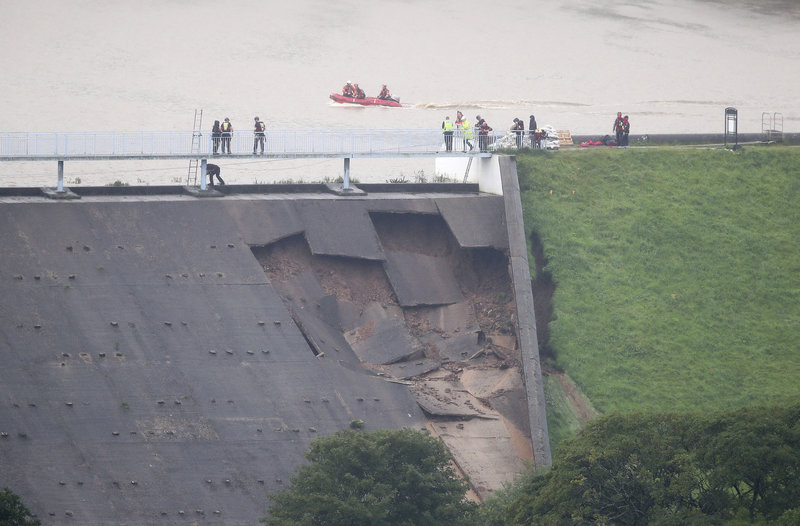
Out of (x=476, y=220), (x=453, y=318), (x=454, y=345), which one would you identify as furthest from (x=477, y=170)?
(x=454, y=345)

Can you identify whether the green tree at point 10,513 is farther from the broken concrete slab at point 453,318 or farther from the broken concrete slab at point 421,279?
the broken concrete slab at point 453,318

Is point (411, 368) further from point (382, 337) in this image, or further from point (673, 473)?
point (673, 473)

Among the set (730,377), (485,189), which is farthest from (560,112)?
(730,377)

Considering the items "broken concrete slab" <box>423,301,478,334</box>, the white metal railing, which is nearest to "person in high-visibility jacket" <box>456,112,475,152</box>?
the white metal railing

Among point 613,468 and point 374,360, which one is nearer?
point 613,468

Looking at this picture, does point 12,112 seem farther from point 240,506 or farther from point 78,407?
point 240,506

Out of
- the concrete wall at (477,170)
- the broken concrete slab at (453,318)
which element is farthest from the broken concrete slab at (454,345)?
the concrete wall at (477,170)
